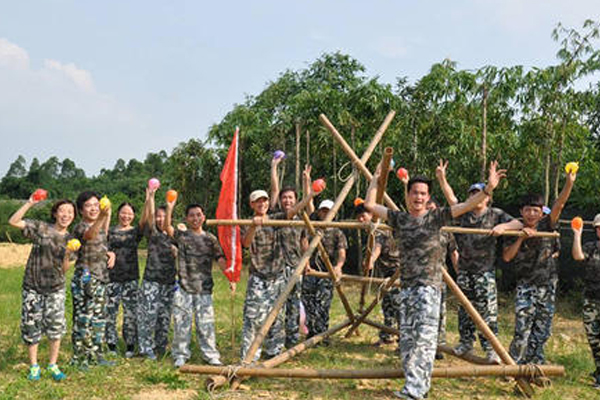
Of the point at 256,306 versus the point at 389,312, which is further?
the point at 389,312

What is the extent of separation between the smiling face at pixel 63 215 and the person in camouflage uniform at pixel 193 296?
0.96 m

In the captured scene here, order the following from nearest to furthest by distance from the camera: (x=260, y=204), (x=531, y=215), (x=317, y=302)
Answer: (x=531, y=215) → (x=260, y=204) → (x=317, y=302)

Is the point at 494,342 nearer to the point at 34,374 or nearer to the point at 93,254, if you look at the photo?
the point at 93,254

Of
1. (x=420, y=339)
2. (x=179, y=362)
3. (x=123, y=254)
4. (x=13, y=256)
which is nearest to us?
(x=420, y=339)

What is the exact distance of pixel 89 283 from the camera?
5.07 metres

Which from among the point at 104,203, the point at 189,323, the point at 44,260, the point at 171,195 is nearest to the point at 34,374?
the point at 44,260

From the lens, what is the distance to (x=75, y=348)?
513 cm

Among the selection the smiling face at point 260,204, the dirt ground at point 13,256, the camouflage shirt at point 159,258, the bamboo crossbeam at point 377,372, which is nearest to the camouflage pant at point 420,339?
the bamboo crossbeam at point 377,372

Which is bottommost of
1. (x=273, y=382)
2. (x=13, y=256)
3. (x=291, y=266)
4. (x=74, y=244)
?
(x=13, y=256)

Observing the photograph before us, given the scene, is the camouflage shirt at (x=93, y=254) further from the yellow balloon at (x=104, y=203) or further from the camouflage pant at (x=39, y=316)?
the yellow balloon at (x=104, y=203)

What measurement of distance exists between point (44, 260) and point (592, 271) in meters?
5.31

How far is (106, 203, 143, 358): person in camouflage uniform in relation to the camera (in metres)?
5.78

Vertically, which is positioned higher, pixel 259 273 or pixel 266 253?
pixel 266 253

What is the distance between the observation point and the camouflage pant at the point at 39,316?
477cm
